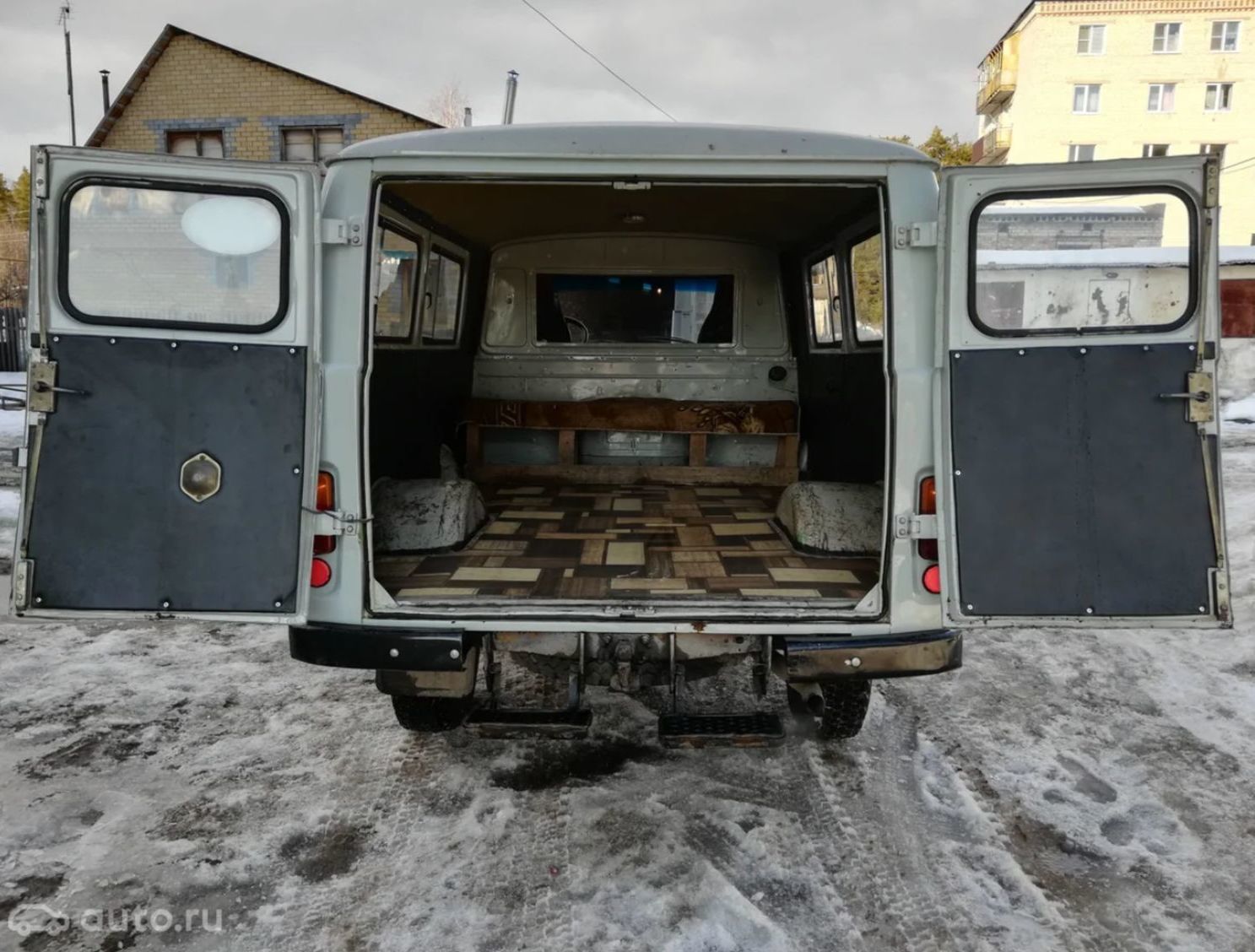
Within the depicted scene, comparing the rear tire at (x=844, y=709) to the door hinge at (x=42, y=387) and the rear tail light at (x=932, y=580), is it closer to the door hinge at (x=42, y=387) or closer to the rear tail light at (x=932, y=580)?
the rear tail light at (x=932, y=580)

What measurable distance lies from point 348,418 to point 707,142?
4.73ft

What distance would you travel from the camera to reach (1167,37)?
102 feet

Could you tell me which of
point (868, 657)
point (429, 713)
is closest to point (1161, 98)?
point (868, 657)

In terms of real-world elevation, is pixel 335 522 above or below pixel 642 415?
below

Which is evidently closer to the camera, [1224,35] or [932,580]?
[932,580]

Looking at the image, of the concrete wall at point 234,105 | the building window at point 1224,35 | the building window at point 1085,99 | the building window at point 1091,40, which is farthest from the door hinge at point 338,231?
the building window at point 1224,35

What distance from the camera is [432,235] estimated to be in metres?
4.80

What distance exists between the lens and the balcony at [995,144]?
33875mm

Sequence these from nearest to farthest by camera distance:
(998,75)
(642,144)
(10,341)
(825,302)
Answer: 1. (642,144)
2. (825,302)
3. (10,341)
4. (998,75)

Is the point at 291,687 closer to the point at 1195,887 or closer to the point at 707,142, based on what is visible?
the point at 707,142

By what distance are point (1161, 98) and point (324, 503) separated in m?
37.7

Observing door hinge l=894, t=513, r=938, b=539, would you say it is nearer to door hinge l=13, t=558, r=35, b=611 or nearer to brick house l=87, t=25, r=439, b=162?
door hinge l=13, t=558, r=35, b=611

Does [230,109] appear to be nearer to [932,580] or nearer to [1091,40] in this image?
[932,580]

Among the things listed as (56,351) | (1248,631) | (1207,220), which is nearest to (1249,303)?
(1248,631)
